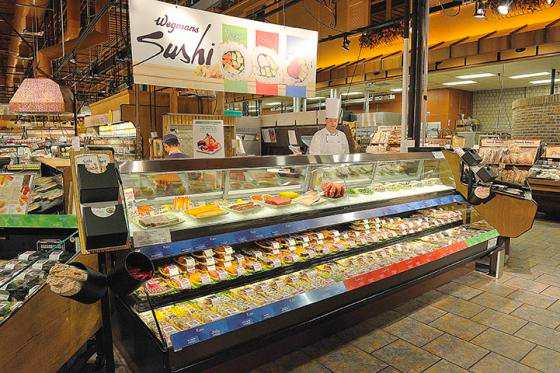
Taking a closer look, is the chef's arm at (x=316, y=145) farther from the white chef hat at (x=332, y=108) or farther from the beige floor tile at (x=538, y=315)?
the beige floor tile at (x=538, y=315)

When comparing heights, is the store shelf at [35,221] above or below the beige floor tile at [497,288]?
above

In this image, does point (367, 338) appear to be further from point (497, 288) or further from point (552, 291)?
point (552, 291)

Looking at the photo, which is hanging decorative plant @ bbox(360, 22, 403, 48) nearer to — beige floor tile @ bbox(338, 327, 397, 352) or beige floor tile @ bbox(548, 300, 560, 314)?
beige floor tile @ bbox(548, 300, 560, 314)

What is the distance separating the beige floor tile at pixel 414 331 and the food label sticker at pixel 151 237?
2.31 meters

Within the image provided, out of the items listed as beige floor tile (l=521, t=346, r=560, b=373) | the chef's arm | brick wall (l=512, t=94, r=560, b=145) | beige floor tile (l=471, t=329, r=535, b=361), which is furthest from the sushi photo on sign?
brick wall (l=512, t=94, r=560, b=145)

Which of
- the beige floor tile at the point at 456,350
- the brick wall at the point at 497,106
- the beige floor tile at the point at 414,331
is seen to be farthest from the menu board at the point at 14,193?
the brick wall at the point at 497,106

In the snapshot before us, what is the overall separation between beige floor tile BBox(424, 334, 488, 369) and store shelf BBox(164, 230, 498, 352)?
0.68m

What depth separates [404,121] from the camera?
19.8 ft

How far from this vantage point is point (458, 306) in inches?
160

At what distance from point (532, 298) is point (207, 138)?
4.80m

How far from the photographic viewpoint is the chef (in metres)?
5.74

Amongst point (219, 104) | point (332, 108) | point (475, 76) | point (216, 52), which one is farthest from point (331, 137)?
point (475, 76)

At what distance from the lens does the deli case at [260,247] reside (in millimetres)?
2485

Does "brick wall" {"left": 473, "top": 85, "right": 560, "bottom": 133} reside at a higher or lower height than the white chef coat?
higher
